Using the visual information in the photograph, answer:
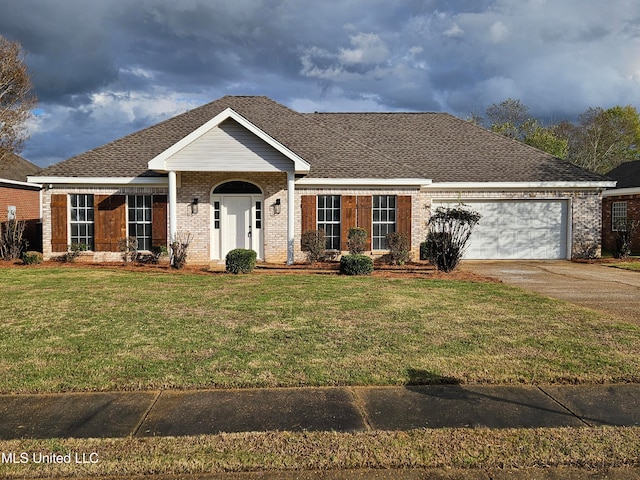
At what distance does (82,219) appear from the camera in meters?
15.3

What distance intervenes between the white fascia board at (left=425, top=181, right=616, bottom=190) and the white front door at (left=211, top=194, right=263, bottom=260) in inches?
256

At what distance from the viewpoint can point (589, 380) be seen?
465 cm

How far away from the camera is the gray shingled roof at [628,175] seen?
2180 cm

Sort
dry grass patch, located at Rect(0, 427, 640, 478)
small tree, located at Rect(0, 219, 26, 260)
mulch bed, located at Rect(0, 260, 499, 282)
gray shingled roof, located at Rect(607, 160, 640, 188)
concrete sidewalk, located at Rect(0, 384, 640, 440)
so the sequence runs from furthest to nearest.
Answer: gray shingled roof, located at Rect(607, 160, 640, 188) < small tree, located at Rect(0, 219, 26, 260) < mulch bed, located at Rect(0, 260, 499, 282) < concrete sidewalk, located at Rect(0, 384, 640, 440) < dry grass patch, located at Rect(0, 427, 640, 478)

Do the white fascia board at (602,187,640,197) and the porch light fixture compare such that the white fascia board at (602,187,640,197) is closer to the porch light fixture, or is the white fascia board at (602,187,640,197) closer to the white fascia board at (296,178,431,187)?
the white fascia board at (296,178,431,187)

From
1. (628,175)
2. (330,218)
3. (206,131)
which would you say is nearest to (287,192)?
(330,218)

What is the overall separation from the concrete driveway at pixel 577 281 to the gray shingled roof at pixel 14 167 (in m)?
24.7

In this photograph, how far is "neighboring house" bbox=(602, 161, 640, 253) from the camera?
20.8m

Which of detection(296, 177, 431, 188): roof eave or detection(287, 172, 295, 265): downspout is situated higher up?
detection(296, 177, 431, 188): roof eave

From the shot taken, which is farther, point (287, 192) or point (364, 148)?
point (364, 148)

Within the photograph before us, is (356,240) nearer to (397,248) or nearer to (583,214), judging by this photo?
(397,248)

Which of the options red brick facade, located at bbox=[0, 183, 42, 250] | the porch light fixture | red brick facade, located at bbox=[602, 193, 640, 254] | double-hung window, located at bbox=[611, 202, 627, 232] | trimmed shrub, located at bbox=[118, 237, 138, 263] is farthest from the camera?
double-hung window, located at bbox=[611, 202, 627, 232]

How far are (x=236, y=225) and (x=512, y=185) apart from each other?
10.3m

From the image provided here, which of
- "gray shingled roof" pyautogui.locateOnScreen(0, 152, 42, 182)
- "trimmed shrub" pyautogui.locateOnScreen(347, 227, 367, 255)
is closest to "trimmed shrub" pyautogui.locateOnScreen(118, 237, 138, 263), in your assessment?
"trimmed shrub" pyautogui.locateOnScreen(347, 227, 367, 255)
